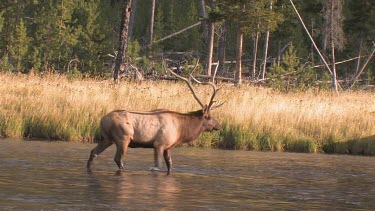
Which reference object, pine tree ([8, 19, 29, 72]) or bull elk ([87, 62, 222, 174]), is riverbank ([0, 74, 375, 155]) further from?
pine tree ([8, 19, 29, 72])

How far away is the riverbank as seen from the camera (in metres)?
20.5

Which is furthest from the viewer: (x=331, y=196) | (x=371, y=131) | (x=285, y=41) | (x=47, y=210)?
(x=285, y=41)

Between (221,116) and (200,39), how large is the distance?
121ft

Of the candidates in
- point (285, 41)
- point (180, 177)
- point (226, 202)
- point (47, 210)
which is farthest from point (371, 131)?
point (285, 41)

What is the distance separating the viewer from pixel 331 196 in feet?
41.0

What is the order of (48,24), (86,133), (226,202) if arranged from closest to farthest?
(226,202) < (86,133) < (48,24)

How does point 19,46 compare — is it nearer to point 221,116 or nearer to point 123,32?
point 123,32

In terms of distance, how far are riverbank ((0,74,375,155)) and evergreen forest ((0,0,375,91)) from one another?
4.74m

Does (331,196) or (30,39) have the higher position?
(30,39)

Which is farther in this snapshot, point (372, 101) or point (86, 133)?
point (372, 101)

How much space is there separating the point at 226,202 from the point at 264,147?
981 cm

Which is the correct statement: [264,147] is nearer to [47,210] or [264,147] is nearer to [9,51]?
[47,210]

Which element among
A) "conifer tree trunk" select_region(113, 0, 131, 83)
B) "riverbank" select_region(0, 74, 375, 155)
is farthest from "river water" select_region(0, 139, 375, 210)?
"conifer tree trunk" select_region(113, 0, 131, 83)

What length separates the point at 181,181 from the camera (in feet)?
44.4
